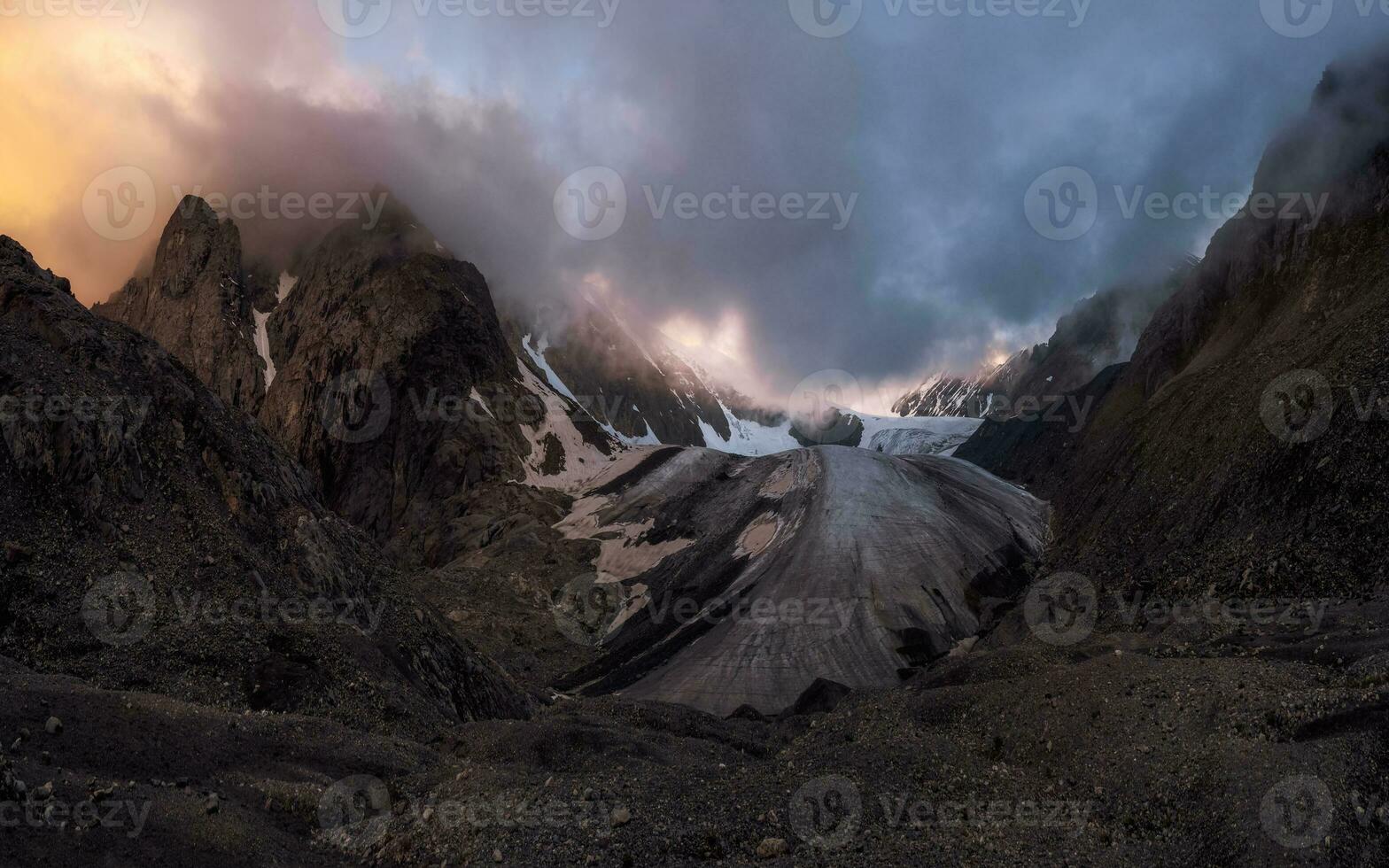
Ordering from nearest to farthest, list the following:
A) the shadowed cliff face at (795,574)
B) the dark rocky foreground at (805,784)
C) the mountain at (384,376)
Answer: the dark rocky foreground at (805,784), the shadowed cliff face at (795,574), the mountain at (384,376)

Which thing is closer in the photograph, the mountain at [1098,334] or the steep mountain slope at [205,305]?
the steep mountain slope at [205,305]

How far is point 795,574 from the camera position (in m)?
53.6

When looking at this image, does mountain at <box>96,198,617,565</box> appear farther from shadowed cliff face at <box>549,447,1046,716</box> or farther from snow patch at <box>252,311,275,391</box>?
shadowed cliff face at <box>549,447,1046,716</box>

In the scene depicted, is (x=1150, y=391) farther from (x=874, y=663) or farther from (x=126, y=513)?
(x=126, y=513)

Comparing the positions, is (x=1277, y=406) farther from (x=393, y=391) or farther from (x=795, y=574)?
(x=393, y=391)

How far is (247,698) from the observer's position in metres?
19.7

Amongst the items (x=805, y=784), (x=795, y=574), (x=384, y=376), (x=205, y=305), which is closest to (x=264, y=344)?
(x=205, y=305)

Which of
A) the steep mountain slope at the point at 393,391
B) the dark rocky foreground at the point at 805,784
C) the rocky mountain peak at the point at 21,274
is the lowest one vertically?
the dark rocky foreground at the point at 805,784

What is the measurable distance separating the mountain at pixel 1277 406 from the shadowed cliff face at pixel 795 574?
26.4 feet

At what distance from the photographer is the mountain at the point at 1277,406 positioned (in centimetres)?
2731

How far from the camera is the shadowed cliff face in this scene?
144ft

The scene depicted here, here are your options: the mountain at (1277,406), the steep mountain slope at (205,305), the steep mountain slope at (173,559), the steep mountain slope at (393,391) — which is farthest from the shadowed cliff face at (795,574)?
the steep mountain slope at (205,305)

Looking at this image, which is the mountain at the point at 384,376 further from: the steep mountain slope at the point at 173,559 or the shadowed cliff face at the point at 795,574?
the steep mountain slope at the point at 173,559

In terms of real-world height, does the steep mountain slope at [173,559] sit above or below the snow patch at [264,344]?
below
